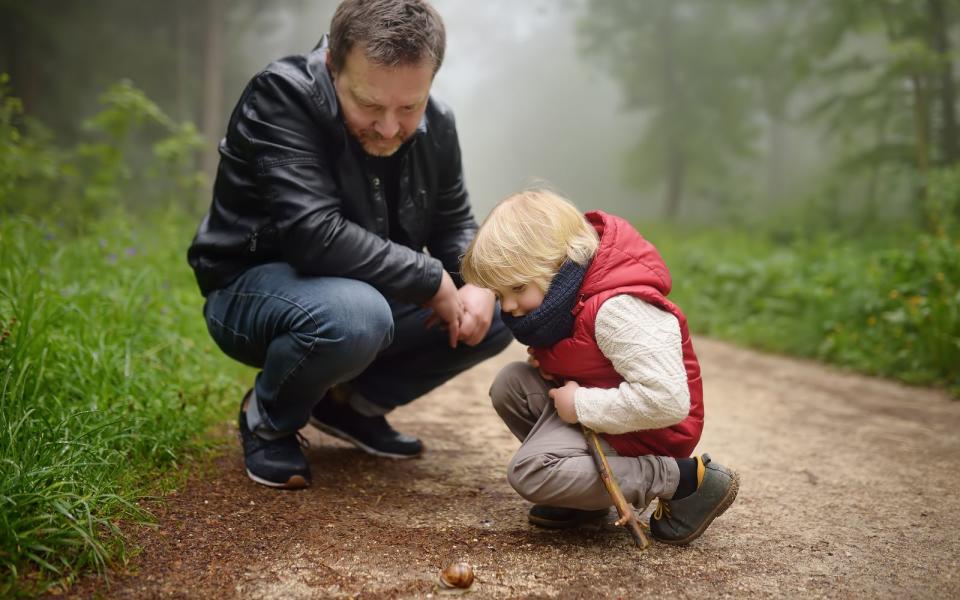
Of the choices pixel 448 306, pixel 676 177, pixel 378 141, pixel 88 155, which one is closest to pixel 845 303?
pixel 448 306

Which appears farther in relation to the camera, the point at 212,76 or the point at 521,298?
the point at 212,76

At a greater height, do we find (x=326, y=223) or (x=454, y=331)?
(x=326, y=223)

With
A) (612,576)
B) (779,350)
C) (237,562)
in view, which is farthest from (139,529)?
(779,350)

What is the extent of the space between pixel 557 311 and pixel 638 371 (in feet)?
0.86

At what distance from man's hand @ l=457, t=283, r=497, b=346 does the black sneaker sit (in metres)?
0.66

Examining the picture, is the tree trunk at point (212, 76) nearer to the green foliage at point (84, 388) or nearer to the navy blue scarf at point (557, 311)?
the green foliage at point (84, 388)

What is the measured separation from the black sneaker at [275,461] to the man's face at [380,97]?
1.00m

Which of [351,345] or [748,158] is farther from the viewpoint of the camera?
[748,158]

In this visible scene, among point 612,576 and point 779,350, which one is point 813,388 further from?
point 612,576

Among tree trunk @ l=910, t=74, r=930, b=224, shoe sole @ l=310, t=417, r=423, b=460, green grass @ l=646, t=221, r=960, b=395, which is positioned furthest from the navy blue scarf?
tree trunk @ l=910, t=74, r=930, b=224

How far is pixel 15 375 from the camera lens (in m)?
2.15

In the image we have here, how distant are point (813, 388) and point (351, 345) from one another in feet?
10.5

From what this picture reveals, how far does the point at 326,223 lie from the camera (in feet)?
6.91

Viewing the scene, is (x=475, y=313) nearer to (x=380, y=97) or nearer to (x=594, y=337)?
(x=594, y=337)
